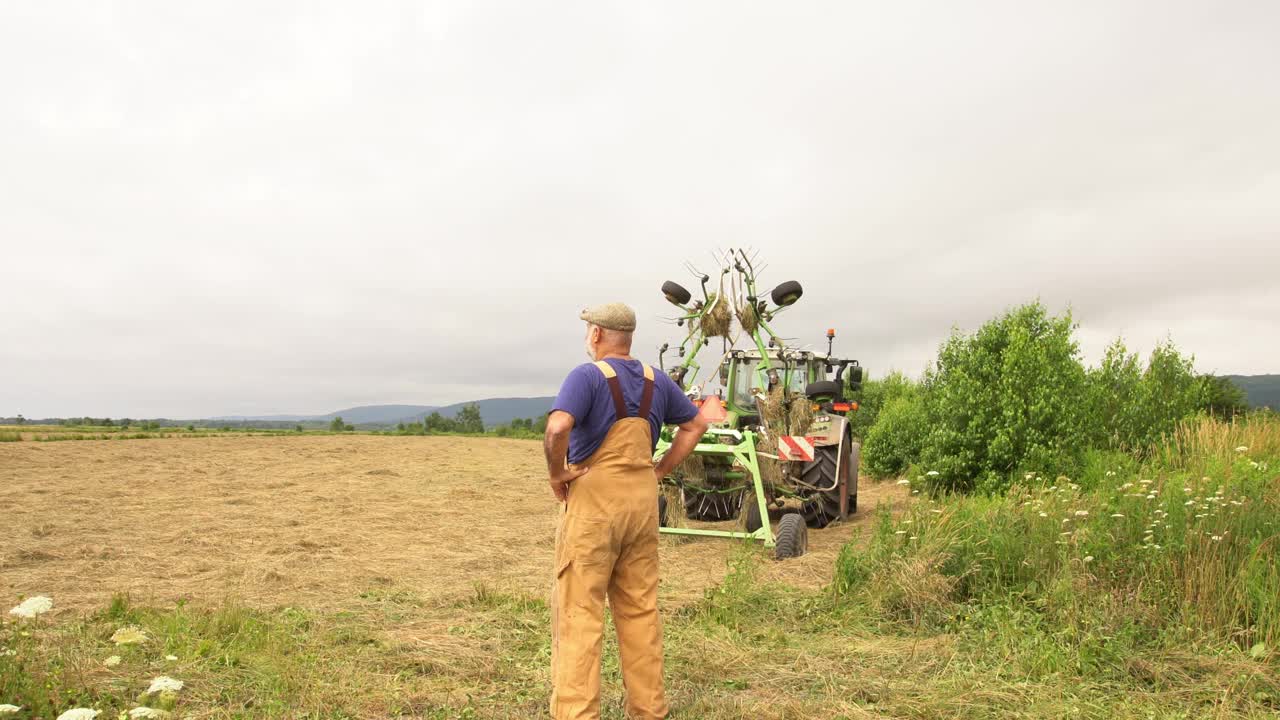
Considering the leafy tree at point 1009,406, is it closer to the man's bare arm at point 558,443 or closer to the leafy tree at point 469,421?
the man's bare arm at point 558,443

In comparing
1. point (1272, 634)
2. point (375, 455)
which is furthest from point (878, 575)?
point (375, 455)

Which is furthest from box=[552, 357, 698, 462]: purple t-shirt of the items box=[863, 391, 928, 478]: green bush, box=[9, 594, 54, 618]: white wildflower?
box=[863, 391, 928, 478]: green bush

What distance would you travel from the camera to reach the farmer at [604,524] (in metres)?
3.45

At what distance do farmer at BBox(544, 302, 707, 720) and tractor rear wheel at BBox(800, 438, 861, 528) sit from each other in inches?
233

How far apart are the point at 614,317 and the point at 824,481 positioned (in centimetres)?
636

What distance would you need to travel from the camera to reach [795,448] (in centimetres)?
892

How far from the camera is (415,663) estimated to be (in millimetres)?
4504

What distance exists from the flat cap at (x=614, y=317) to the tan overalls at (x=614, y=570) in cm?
24

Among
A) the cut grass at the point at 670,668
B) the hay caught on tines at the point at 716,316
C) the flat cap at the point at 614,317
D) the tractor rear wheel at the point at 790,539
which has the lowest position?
the cut grass at the point at 670,668

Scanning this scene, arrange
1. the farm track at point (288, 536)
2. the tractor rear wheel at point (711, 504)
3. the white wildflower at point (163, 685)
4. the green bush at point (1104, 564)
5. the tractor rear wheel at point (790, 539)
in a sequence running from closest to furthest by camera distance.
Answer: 1. the white wildflower at point (163, 685)
2. the green bush at point (1104, 564)
3. the farm track at point (288, 536)
4. the tractor rear wheel at point (790, 539)
5. the tractor rear wheel at point (711, 504)

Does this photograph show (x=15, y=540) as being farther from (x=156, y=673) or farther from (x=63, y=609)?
(x=156, y=673)

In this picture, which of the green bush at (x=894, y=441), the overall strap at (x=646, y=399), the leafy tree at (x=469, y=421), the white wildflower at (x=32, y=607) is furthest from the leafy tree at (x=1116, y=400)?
the leafy tree at (x=469, y=421)

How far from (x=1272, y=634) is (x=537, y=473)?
52.2 ft

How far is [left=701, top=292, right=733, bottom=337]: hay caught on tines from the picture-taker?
9477 mm
